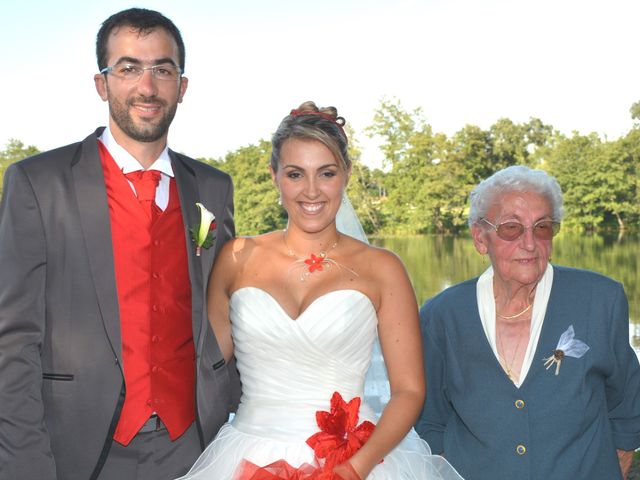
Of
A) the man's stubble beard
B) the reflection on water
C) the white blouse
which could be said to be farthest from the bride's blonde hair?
the reflection on water

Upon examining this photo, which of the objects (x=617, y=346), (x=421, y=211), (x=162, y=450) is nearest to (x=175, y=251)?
(x=162, y=450)

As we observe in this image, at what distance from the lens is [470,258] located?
46.6 m

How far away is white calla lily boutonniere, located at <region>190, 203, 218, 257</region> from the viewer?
277 centimetres

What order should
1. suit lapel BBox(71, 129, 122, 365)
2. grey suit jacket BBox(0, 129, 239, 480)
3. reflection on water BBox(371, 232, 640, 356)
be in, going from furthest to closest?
reflection on water BBox(371, 232, 640, 356)
suit lapel BBox(71, 129, 122, 365)
grey suit jacket BBox(0, 129, 239, 480)

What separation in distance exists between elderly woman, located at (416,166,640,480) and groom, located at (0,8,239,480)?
3.48 ft

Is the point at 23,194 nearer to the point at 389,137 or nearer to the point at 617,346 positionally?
the point at 617,346

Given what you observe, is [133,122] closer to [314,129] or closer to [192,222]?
[192,222]

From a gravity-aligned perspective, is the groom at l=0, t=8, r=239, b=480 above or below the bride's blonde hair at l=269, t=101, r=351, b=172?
below

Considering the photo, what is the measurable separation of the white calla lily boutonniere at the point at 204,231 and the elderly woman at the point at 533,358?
1126 millimetres

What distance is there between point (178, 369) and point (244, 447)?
405mm

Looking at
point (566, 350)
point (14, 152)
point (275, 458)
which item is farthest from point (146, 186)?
point (14, 152)

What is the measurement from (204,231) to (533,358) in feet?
4.77

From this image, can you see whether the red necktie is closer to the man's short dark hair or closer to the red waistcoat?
the red waistcoat

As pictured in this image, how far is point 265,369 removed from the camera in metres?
2.93
